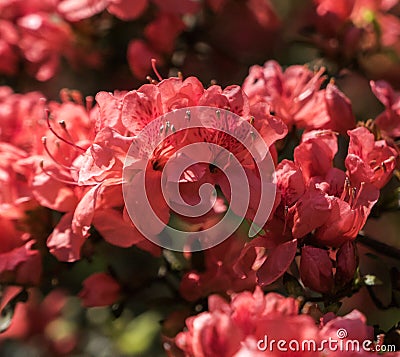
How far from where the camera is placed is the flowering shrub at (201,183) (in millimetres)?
971

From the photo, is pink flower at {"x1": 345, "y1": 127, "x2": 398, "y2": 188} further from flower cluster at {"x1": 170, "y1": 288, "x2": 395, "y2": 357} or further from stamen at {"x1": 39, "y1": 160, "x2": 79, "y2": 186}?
stamen at {"x1": 39, "y1": 160, "x2": 79, "y2": 186}

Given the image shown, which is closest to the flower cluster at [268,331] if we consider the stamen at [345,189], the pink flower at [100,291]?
the stamen at [345,189]

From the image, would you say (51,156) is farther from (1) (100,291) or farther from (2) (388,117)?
(2) (388,117)

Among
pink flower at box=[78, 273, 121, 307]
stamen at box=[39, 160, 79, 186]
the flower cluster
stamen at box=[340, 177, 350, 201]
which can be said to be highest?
stamen at box=[340, 177, 350, 201]

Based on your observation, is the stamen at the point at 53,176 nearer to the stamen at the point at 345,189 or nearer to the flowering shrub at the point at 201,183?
the flowering shrub at the point at 201,183

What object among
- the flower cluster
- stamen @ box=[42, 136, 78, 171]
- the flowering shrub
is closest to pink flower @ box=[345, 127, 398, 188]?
the flowering shrub

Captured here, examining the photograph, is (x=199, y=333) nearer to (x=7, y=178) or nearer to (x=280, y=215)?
(x=280, y=215)

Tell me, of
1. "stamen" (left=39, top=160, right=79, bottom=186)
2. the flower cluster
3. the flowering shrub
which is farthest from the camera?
"stamen" (left=39, top=160, right=79, bottom=186)

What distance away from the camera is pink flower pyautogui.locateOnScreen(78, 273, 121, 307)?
116cm

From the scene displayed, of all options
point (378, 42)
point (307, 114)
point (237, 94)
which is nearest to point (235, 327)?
point (237, 94)

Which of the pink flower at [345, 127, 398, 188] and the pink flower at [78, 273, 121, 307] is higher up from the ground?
the pink flower at [345, 127, 398, 188]

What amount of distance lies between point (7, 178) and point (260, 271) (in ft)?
1.29

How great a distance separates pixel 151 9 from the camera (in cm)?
149

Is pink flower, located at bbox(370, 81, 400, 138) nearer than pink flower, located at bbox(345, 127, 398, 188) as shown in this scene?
No
